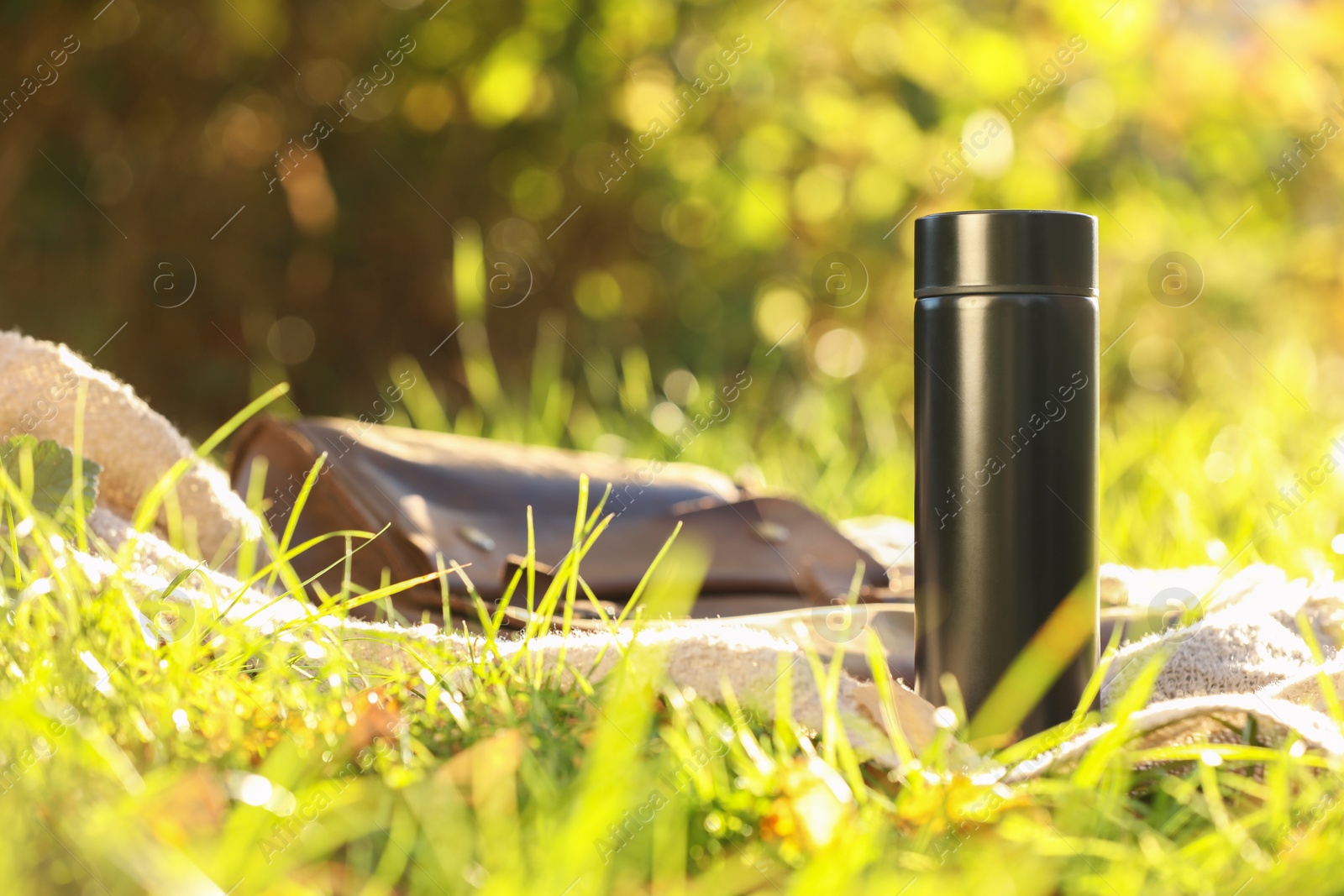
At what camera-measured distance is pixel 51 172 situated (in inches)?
153

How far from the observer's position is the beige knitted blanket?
1066 millimetres

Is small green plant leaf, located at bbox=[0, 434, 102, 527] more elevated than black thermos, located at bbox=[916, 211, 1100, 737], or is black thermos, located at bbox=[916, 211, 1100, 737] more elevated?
small green plant leaf, located at bbox=[0, 434, 102, 527]

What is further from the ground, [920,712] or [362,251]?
[362,251]

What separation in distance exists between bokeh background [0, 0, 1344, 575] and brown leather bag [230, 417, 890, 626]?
1.23 meters

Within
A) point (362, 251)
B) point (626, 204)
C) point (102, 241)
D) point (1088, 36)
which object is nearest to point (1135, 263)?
point (1088, 36)

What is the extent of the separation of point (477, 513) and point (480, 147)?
2.46m

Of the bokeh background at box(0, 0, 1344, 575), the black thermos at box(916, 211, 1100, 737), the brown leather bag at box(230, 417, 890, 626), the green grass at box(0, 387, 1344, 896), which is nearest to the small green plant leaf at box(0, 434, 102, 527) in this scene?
the green grass at box(0, 387, 1344, 896)

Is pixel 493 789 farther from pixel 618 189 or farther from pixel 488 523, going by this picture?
pixel 618 189

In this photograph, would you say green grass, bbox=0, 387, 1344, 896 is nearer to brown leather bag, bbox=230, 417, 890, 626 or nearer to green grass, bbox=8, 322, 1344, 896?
green grass, bbox=8, 322, 1344, 896

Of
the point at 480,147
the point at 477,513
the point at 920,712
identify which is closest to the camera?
the point at 920,712

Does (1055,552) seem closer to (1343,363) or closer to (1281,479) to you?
(1281,479)

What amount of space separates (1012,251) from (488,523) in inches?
40.8

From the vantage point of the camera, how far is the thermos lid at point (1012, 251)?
3.86 ft

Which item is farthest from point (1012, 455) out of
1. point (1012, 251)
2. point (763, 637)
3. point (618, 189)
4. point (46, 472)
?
point (618, 189)
